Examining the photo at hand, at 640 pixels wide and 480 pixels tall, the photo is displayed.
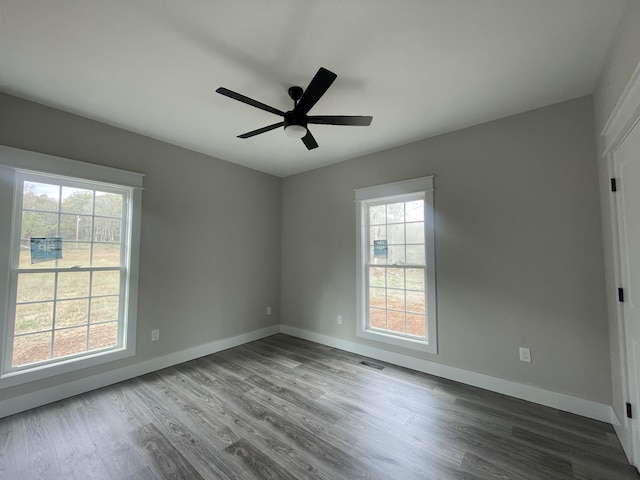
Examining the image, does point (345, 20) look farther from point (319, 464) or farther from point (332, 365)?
point (332, 365)

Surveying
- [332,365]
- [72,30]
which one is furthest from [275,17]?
[332,365]

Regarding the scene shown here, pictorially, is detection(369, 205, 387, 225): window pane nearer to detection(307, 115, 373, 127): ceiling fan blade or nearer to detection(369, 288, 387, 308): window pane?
detection(369, 288, 387, 308): window pane

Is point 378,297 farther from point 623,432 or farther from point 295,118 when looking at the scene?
point 295,118

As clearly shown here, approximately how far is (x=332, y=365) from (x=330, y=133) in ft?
9.07

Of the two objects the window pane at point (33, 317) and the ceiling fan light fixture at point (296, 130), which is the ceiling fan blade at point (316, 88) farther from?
the window pane at point (33, 317)

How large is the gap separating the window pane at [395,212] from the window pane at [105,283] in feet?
10.8

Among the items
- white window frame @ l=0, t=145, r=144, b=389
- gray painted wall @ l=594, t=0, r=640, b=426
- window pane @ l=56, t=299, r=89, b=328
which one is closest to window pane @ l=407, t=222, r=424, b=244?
gray painted wall @ l=594, t=0, r=640, b=426

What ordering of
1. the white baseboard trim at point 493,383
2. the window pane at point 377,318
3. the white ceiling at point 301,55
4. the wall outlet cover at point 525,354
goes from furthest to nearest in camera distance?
the window pane at point 377,318
the wall outlet cover at point 525,354
the white baseboard trim at point 493,383
the white ceiling at point 301,55

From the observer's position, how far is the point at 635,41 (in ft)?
4.70

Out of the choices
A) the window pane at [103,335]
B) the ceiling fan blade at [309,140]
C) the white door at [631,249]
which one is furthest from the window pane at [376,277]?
the window pane at [103,335]

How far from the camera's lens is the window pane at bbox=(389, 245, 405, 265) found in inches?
136

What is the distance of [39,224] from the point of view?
8.20 feet

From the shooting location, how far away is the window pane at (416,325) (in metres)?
3.25

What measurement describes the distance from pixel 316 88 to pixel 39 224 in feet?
9.11
